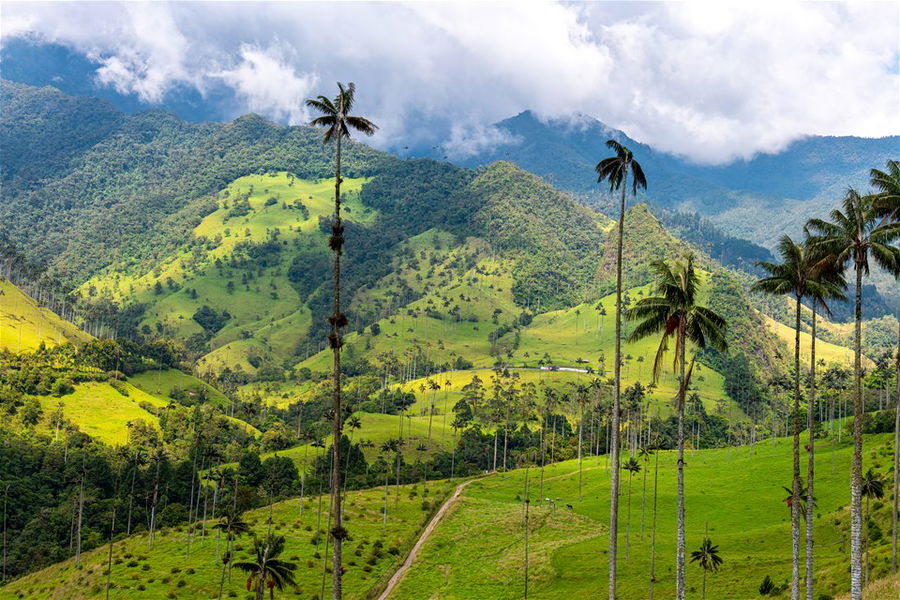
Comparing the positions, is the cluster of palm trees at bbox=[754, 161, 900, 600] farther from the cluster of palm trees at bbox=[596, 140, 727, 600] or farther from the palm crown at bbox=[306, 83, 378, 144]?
the palm crown at bbox=[306, 83, 378, 144]

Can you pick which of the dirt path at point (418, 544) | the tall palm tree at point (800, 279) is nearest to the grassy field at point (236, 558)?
the dirt path at point (418, 544)

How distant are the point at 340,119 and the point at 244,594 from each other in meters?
84.1

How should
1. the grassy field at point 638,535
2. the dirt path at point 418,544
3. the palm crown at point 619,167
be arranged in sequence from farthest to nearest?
the dirt path at point 418,544
the grassy field at point 638,535
the palm crown at point 619,167

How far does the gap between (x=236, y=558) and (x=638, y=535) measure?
203 feet

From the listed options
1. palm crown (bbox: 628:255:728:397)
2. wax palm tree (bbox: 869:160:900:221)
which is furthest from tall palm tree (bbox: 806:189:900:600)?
palm crown (bbox: 628:255:728:397)

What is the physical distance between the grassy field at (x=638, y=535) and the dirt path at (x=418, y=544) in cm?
159

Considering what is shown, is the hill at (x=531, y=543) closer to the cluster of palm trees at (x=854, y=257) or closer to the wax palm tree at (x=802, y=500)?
the wax palm tree at (x=802, y=500)

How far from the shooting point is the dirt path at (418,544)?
10109 centimetres

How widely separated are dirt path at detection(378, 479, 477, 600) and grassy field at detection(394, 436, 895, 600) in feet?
5.22

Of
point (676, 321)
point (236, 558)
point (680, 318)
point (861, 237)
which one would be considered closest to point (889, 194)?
point (861, 237)

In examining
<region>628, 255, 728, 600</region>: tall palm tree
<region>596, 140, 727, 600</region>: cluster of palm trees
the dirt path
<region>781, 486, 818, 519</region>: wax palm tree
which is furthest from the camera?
the dirt path

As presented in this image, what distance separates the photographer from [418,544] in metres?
124

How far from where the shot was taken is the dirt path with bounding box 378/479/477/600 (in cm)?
10109

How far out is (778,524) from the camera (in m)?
108
